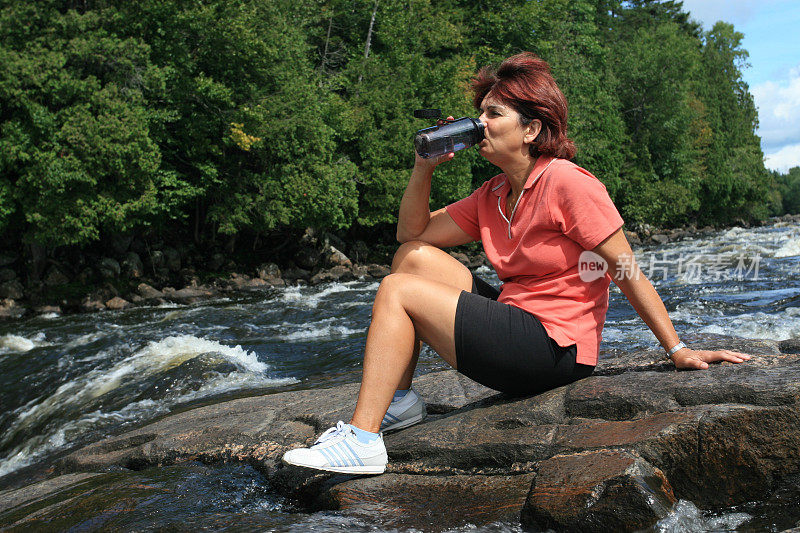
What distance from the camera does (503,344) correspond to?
2.88 meters

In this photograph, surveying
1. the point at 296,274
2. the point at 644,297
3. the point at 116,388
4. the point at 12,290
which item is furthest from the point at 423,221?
the point at 296,274

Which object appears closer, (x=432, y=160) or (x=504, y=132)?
(x=504, y=132)

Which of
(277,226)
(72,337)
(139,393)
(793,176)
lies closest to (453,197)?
(277,226)

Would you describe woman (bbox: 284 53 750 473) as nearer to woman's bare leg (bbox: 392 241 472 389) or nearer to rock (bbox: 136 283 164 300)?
woman's bare leg (bbox: 392 241 472 389)

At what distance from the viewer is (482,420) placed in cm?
306

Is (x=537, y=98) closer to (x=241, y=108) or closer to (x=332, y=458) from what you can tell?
(x=332, y=458)

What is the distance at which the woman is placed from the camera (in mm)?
2854

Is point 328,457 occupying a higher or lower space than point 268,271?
higher

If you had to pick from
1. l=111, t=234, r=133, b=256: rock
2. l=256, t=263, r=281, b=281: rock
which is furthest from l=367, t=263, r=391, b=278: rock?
l=111, t=234, r=133, b=256: rock

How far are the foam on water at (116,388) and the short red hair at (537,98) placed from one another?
4.07 meters

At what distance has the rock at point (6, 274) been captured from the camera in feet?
57.9

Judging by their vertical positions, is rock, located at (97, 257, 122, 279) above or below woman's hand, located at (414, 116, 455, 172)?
below

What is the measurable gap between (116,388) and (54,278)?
43.4ft

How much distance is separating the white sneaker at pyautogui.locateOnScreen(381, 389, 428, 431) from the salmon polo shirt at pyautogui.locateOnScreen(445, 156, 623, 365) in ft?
2.22
